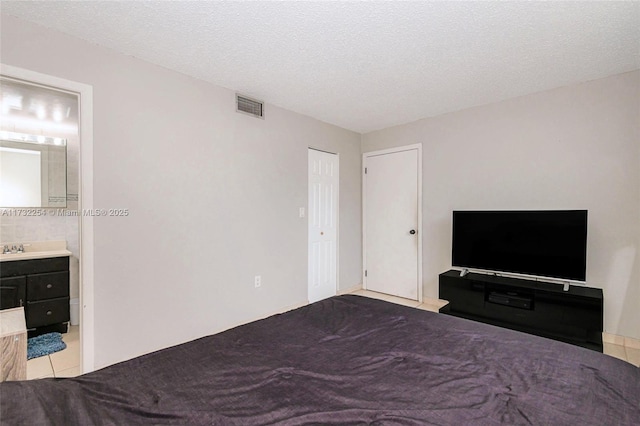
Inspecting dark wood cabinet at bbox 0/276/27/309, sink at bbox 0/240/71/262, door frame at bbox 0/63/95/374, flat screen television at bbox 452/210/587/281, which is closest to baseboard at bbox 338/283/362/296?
flat screen television at bbox 452/210/587/281

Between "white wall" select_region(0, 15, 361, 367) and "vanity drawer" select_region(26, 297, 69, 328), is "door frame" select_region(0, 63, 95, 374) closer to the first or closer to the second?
"white wall" select_region(0, 15, 361, 367)

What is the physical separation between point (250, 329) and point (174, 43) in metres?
2.07

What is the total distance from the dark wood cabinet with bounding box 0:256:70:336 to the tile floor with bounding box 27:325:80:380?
1.59 ft

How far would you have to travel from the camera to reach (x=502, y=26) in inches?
77.3

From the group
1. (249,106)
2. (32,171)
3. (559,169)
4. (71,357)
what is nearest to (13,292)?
(71,357)

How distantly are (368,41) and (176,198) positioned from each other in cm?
201

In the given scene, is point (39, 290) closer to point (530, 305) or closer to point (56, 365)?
point (56, 365)

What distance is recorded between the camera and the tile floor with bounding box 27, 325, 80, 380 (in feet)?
7.46

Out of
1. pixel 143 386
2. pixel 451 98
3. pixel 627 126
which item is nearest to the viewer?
pixel 143 386

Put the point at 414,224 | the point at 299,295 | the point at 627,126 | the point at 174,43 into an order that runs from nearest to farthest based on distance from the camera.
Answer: the point at 174,43 < the point at 627,126 < the point at 299,295 < the point at 414,224

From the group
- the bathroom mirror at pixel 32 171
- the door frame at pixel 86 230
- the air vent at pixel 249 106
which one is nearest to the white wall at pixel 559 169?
the air vent at pixel 249 106

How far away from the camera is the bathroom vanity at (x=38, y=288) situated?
2.80 m

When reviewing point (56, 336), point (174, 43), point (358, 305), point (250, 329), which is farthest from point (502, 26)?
point (56, 336)

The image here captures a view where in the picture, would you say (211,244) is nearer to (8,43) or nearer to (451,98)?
(8,43)
